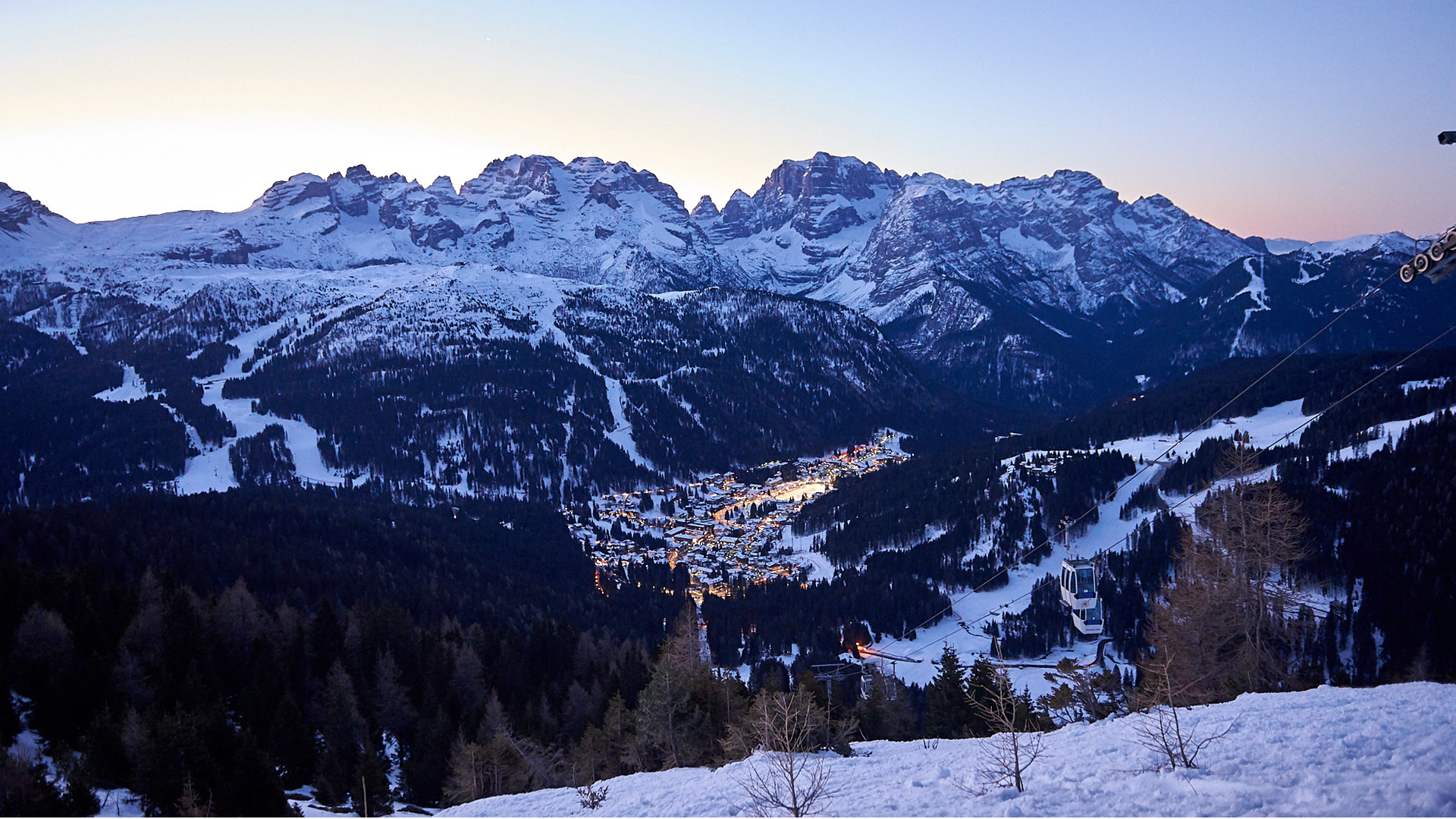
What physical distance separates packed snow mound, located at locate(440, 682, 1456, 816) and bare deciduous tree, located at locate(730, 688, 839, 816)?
55cm

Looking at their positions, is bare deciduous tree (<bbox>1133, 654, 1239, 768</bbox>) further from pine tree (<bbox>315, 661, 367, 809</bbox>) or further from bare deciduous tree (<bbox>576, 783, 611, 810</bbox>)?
pine tree (<bbox>315, 661, 367, 809</bbox>)

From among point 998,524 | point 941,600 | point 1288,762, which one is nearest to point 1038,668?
point 941,600

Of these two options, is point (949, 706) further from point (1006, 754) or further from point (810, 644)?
point (810, 644)

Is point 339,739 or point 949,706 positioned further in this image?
point 949,706

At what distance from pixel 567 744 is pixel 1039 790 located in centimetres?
3858

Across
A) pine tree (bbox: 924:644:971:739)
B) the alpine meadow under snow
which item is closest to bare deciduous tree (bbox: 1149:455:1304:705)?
the alpine meadow under snow

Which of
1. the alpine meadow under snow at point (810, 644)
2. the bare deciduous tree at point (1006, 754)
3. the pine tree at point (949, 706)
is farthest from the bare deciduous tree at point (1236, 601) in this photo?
the bare deciduous tree at point (1006, 754)

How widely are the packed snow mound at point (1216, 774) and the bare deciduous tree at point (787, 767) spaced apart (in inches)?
21.6

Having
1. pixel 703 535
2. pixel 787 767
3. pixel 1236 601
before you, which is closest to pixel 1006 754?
pixel 787 767

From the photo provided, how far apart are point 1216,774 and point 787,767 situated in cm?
1009

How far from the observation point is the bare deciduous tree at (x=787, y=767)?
19.7 metres

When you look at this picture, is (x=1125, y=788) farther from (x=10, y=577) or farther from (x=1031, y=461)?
(x=1031, y=461)

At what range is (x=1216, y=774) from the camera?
1781 cm

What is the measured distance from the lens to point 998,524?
125 m
